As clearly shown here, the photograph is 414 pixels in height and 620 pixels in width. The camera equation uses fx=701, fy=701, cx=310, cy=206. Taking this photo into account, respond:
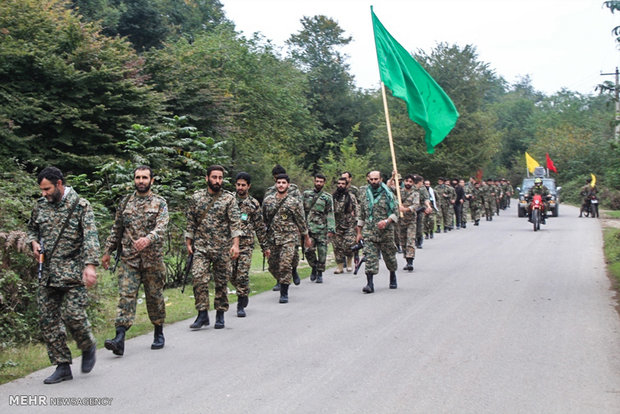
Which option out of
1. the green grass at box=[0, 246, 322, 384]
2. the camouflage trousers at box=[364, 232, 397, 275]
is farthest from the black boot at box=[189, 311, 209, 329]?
the camouflage trousers at box=[364, 232, 397, 275]

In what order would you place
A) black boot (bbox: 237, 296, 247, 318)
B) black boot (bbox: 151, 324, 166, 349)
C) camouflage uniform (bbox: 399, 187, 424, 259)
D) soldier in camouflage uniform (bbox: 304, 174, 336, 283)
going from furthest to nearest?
camouflage uniform (bbox: 399, 187, 424, 259) → soldier in camouflage uniform (bbox: 304, 174, 336, 283) → black boot (bbox: 237, 296, 247, 318) → black boot (bbox: 151, 324, 166, 349)

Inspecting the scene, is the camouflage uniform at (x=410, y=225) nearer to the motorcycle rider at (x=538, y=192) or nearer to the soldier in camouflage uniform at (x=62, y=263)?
the soldier in camouflage uniform at (x=62, y=263)

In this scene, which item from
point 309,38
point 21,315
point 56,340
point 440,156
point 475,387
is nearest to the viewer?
point 475,387

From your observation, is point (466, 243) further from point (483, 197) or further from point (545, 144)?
point (545, 144)

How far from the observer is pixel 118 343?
7480 millimetres

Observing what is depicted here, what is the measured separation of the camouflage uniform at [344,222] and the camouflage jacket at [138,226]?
7.35 m

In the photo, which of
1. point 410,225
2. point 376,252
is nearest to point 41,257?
point 376,252

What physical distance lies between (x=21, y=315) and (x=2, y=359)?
1.36 metres

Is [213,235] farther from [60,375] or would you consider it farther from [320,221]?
[320,221]

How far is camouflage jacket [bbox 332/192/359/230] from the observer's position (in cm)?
1477

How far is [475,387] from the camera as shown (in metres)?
6.17

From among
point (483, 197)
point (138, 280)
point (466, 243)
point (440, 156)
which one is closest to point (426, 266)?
point (466, 243)

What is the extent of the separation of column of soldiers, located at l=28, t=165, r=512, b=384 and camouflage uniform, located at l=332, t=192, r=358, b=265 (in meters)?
0.02

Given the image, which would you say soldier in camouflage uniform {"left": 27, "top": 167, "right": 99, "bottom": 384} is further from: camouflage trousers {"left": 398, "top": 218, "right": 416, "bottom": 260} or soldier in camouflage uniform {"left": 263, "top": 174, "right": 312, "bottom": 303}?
camouflage trousers {"left": 398, "top": 218, "right": 416, "bottom": 260}
